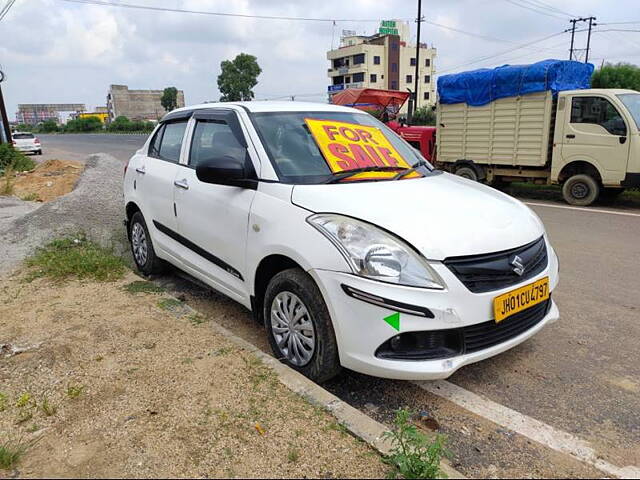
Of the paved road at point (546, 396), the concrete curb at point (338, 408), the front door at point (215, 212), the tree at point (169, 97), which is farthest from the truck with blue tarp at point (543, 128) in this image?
the tree at point (169, 97)

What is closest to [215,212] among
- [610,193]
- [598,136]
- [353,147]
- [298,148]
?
[298,148]

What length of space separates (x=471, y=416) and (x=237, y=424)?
1.29 metres

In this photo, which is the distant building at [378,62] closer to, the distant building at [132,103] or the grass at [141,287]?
the distant building at [132,103]

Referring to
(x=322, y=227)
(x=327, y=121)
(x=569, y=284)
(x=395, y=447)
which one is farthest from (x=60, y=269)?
(x=569, y=284)

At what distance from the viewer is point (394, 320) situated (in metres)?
2.56

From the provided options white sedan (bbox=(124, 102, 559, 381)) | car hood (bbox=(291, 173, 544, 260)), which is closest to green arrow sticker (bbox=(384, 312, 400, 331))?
white sedan (bbox=(124, 102, 559, 381))

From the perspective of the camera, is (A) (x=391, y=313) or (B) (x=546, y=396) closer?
(A) (x=391, y=313)

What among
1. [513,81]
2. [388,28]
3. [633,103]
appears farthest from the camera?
[388,28]

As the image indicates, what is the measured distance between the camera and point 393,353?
266 centimetres

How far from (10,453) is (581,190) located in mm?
9803

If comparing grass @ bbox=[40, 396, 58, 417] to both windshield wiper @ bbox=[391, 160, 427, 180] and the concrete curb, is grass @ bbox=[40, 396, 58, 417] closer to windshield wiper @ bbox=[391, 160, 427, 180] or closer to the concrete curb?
the concrete curb

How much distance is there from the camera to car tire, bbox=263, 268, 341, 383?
9.22 feet

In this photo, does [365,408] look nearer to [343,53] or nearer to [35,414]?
[35,414]

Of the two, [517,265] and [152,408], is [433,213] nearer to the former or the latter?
[517,265]
